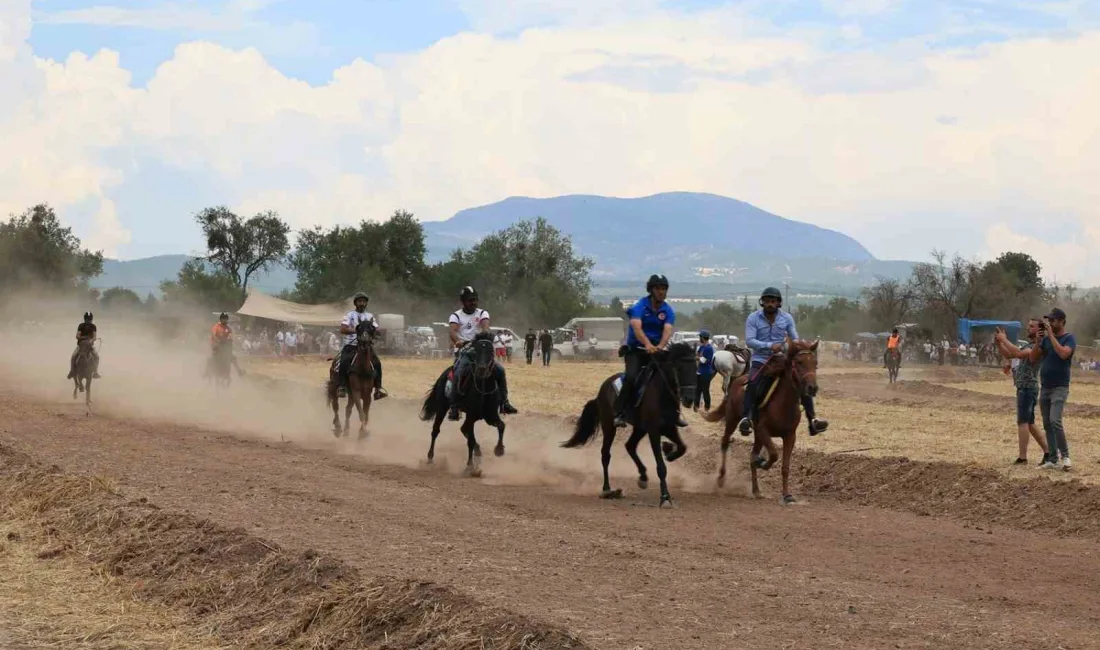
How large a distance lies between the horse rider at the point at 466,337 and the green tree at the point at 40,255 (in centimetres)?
8345

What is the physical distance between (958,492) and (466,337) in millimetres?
7319

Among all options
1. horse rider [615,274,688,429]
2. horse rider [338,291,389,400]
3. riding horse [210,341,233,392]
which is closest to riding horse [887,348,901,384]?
riding horse [210,341,233,392]

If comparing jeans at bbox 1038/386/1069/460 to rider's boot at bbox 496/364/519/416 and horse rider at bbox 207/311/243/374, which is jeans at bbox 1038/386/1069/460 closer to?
rider's boot at bbox 496/364/519/416

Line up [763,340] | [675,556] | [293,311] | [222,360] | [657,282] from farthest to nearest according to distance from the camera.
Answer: [293,311], [222,360], [763,340], [657,282], [675,556]

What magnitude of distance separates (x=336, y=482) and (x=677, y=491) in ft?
14.8

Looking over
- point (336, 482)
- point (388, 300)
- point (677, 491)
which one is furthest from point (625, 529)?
point (388, 300)

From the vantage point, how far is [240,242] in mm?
119562

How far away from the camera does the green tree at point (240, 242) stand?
4668 inches

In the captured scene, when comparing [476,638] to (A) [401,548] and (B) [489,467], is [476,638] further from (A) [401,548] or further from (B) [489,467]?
(B) [489,467]

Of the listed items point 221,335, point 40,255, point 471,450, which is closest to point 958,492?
point 471,450

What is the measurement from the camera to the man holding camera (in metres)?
18.1

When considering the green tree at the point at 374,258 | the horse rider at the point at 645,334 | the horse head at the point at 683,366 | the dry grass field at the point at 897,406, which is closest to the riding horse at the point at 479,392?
the horse rider at the point at 645,334

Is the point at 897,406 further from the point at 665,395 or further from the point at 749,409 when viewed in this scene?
the point at 665,395

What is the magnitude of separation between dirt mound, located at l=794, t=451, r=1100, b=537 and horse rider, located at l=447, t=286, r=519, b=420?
462cm
